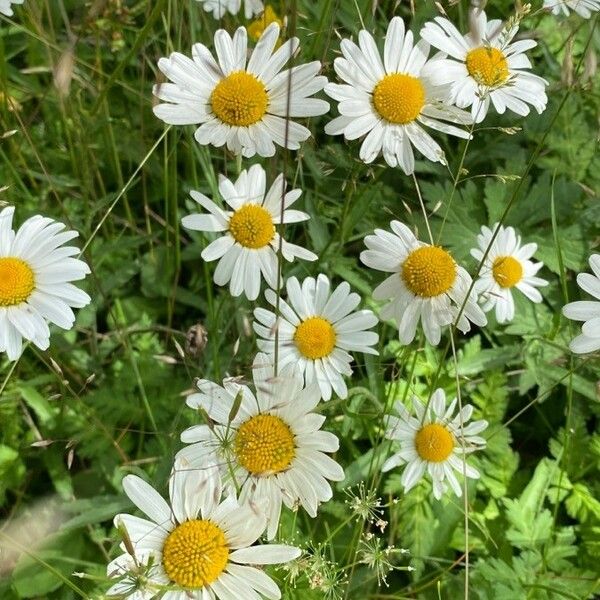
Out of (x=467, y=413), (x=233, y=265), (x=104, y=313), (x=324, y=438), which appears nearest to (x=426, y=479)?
(x=467, y=413)

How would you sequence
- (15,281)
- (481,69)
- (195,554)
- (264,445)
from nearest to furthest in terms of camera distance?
(195,554), (264,445), (15,281), (481,69)

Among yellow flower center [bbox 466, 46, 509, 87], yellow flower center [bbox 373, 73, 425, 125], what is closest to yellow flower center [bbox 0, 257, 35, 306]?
yellow flower center [bbox 373, 73, 425, 125]

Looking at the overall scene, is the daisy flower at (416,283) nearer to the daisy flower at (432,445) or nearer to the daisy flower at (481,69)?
the daisy flower at (432,445)

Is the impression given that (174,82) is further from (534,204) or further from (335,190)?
(534,204)

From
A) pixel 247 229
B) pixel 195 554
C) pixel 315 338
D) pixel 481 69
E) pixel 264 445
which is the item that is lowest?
pixel 195 554

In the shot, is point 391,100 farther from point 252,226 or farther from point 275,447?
point 275,447

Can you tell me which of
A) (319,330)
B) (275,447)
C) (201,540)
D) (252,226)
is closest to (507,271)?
(319,330)
